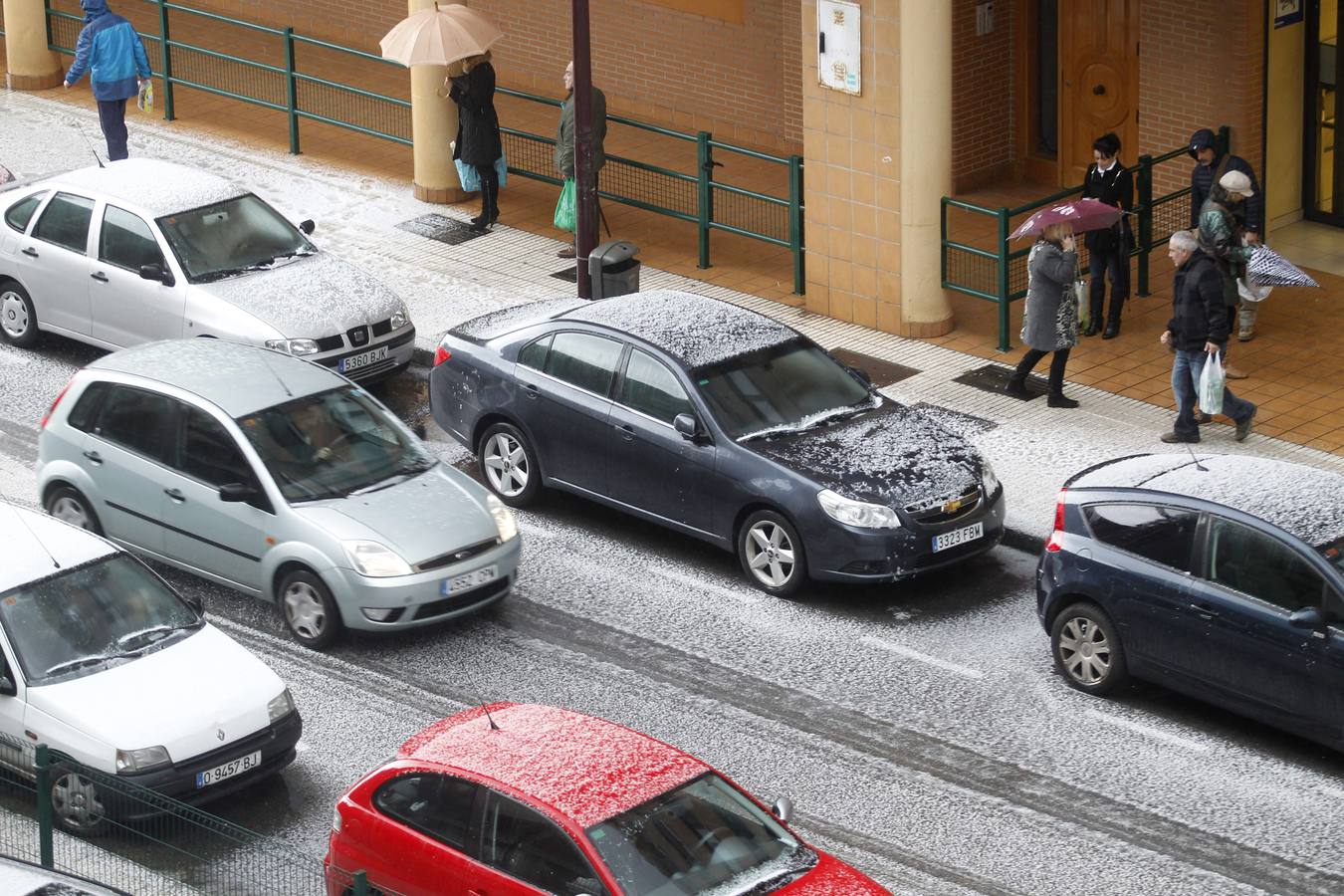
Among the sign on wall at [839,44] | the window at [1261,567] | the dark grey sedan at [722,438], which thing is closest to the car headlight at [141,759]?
the dark grey sedan at [722,438]

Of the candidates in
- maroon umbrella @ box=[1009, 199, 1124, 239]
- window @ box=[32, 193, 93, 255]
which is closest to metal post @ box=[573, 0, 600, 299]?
maroon umbrella @ box=[1009, 199, 1124, 239]

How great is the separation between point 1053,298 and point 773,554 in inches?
146

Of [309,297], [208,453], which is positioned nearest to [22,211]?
[309,297]

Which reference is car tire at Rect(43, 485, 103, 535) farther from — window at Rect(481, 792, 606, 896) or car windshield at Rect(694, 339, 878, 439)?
window at Rect(481, 792, 606, 896)

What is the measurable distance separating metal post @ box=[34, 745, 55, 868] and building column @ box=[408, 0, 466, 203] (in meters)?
12.5

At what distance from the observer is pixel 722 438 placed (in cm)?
1430

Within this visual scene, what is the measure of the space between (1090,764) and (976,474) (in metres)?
2.79

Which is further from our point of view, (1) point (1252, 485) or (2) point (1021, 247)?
(2) point (1021, 247)

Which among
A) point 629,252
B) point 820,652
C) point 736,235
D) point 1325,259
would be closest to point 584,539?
point 820,652

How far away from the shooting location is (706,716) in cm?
1263

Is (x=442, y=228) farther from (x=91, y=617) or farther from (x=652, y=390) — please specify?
(x=91, y=617)

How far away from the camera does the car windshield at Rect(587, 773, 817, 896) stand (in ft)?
29.9

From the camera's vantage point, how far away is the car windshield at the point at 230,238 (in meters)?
17.7

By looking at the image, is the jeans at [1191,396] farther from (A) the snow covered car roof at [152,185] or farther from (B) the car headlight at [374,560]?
(A) the snow covered car roof at [152,185]
